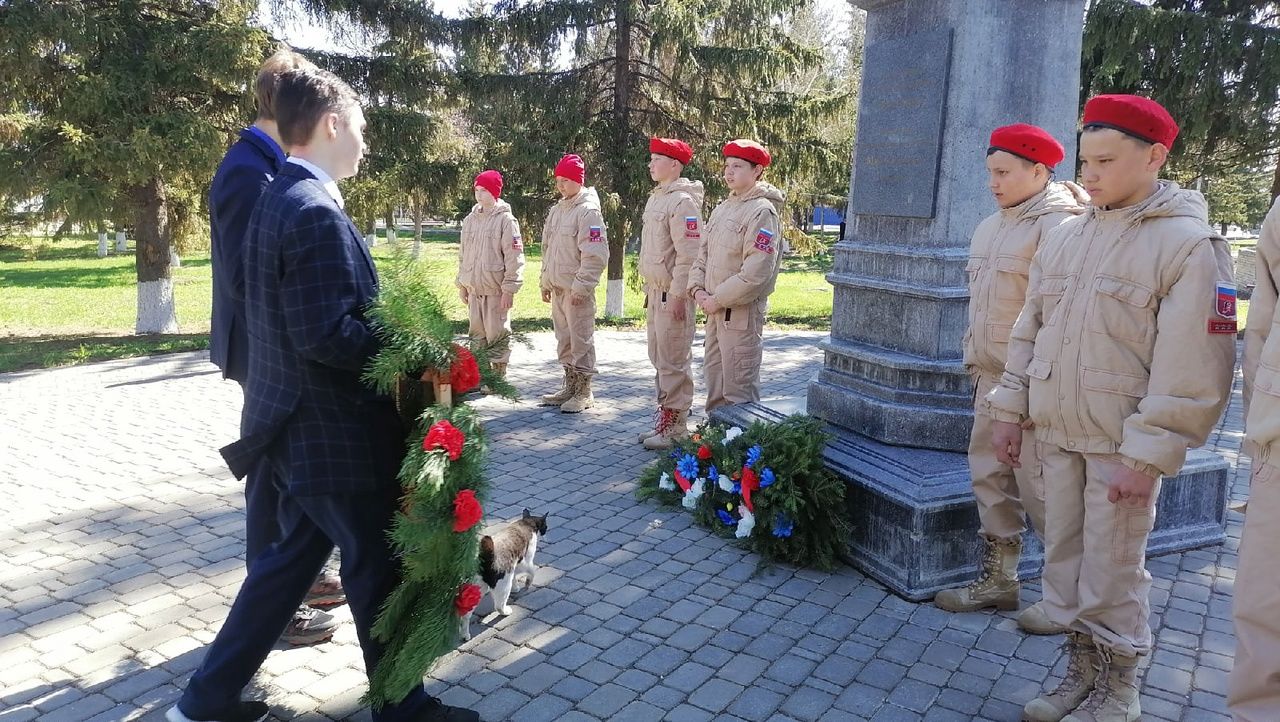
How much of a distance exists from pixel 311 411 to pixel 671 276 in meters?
4.47

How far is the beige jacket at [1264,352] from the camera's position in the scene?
2.19m

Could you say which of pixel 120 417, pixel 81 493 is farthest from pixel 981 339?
pixel 120 417

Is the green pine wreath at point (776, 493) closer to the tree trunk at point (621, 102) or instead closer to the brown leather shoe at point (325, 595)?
the brown leather shoe at point (325, 595)

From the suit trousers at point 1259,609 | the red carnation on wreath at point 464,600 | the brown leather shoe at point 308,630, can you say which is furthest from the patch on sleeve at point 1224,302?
the brown leather shoe at point 308,630

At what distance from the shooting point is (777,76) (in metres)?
14.1

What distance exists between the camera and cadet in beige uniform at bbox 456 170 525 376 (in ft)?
25.8

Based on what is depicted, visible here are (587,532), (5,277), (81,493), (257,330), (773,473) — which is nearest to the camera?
(257,330)

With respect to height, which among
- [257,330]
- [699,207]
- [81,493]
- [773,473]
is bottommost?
[81,493]

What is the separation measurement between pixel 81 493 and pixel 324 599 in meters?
2.60

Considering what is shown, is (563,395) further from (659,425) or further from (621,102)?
(621,102)

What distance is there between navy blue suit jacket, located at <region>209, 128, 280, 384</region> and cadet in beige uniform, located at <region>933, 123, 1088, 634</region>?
286cm

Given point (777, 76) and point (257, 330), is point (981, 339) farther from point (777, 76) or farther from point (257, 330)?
point (777, 76)

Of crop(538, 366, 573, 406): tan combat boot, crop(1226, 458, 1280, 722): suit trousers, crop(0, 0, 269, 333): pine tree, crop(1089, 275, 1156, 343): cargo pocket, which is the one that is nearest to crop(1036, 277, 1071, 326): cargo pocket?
crop(1089, 275, 1156, 343): cargo pocket

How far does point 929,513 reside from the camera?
13.0ft
